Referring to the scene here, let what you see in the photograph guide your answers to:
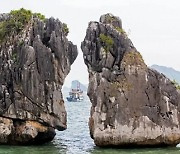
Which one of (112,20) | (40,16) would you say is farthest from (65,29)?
(112,20)

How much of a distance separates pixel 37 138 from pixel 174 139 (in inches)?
478

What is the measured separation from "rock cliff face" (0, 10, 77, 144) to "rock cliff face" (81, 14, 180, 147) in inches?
129

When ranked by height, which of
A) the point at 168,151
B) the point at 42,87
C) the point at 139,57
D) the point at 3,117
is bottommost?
the point at 168,151

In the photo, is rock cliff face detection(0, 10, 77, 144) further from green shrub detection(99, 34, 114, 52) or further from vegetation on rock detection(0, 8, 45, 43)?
green shrub detection(99, 34, 114, 52)

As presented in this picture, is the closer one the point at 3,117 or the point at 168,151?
the point at 168,151

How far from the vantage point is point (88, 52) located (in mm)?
40719

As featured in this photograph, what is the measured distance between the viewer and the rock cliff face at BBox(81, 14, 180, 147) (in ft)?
124

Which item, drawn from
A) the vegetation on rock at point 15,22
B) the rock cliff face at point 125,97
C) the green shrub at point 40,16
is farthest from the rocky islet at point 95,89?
the green shrub at point 40,16

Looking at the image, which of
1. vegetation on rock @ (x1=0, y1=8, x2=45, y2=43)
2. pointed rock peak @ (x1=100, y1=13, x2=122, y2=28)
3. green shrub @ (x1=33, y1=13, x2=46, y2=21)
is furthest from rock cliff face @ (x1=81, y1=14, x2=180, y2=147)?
vegetation on rock @ (x1=0, y1=8, x2=45, y2=43)

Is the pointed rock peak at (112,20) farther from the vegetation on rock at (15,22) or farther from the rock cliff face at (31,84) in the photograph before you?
the vegetation on rock at (15,22)

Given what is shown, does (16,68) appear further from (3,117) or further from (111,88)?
(111,88)

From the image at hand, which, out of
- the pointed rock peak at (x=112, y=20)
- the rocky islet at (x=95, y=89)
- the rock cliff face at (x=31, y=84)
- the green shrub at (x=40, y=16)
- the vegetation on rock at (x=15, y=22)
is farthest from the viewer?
the green shrub at (x=40, y=16)

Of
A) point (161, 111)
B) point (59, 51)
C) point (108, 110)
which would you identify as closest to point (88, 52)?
point (59, 51)

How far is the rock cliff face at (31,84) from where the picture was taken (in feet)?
131
